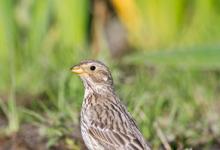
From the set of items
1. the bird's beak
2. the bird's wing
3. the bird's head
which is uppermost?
the bird's beak

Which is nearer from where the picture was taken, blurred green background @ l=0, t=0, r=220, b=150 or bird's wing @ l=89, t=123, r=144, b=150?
bird's wing @ l=89, t=123, r=144, b=150

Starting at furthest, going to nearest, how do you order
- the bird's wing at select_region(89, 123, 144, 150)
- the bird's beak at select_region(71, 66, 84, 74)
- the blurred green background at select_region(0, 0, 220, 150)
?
the blurred green background at select_region(0, 0, 220, 150) → the bird's beak at select_region(71, 66, 84, 74) → the bird's wing at select_region(89, 123, 144, 150)

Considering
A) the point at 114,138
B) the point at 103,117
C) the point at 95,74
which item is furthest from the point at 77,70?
the point at 114,138

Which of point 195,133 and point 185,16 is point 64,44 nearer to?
point 185,16

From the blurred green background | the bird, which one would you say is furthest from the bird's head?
the blurred green background

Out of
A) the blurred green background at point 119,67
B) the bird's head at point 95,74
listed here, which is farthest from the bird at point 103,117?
the blurred green background at point 119,67

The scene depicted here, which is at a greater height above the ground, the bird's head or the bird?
the bird's head

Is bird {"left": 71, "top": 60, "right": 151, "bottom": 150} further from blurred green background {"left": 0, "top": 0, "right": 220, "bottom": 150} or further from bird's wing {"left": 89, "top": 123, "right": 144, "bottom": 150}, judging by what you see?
blurred green background {"left": 0, "top": 0, "right": 220, "bottom": 150}
